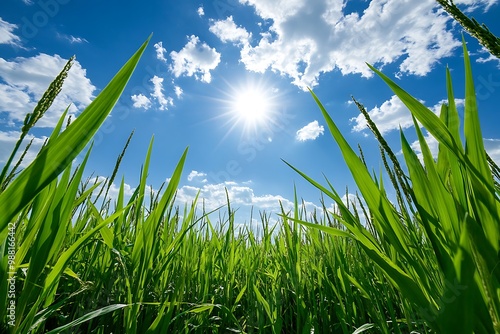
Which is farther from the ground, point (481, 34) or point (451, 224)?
point (481, 34)

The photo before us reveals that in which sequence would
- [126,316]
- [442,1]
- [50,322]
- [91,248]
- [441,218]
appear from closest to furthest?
[442,1] → [441,218] → [126,316] → [50,322] → [91,248]

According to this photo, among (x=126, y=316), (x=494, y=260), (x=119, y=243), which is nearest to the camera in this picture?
(x=494, y=260)

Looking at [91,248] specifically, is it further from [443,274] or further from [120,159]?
[443,274]

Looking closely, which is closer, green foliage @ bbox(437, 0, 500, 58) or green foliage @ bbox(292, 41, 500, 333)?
green foliage @ bbox(437, 0, 500, 58)

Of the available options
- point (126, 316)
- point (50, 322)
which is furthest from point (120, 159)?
point (50, 322)

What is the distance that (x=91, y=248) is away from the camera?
6.41 feet

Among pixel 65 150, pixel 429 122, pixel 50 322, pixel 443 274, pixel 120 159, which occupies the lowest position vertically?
pixel 50 322

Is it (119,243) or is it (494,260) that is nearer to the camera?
(494,260)

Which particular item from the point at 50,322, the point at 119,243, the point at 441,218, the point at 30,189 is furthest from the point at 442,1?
the point at 50,322

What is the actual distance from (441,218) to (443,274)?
4.9 inches

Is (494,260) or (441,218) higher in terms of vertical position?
(441,218)

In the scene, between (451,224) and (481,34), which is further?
(451,224)

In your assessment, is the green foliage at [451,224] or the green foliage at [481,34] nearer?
the green foliage at [481,34]

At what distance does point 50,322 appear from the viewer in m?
1.48
